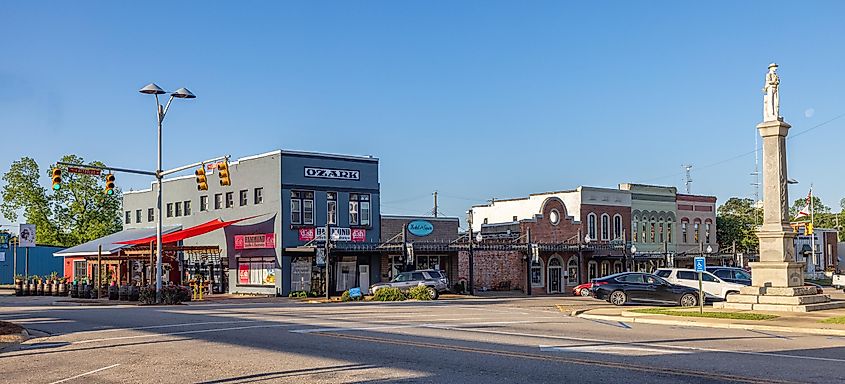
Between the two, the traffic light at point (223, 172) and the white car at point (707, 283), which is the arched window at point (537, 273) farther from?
the traffic light at point (223, 172)

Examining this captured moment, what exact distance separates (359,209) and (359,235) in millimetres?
1520

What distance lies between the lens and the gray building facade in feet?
158

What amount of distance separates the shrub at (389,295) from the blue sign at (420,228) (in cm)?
1155

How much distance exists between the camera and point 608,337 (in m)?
18.7

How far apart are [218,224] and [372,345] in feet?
116

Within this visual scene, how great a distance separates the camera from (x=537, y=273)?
58.6 metres

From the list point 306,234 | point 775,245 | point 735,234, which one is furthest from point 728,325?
point 735,234

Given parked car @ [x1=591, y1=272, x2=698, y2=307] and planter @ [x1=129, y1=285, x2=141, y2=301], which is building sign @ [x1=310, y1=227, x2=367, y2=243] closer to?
planter @ [x1=129, y1=285, x2=141, y2=301]

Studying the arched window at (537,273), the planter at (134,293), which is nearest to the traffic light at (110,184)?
the planter at (134,293)

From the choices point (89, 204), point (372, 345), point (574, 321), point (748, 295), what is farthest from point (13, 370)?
point (89, 204)

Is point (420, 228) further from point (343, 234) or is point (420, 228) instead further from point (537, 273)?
point (537, 273)

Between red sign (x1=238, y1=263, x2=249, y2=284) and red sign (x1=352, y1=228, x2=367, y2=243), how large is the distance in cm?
636

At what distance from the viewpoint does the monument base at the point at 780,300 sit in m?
26.9

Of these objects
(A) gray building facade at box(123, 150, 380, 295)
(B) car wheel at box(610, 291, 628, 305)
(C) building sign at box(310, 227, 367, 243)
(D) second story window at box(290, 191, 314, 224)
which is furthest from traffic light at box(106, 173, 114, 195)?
(B) car wheel at box(610, 291, 628, 305)
